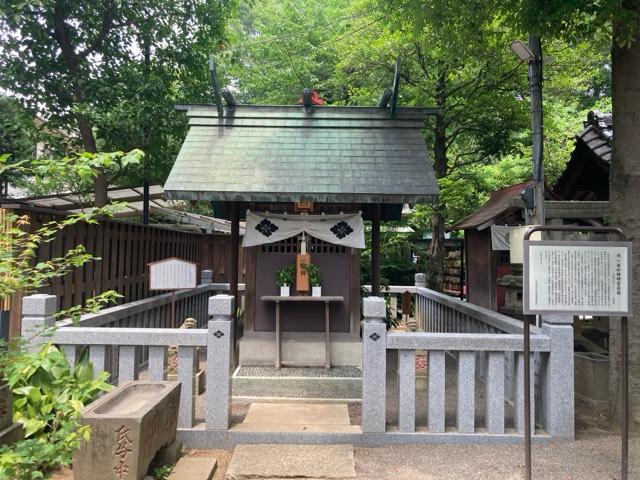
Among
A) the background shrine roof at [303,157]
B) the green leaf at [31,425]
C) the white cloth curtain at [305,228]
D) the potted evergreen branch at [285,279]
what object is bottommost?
the green leaf at [31,425]

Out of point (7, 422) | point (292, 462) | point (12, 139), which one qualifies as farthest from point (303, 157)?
point (12, 139)

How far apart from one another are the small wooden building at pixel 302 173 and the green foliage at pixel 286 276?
0.23 m

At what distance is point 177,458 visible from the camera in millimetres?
4398

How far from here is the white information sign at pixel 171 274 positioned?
282 inches

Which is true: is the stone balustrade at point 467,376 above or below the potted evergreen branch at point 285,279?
below

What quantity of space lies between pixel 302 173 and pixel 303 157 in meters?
0.51

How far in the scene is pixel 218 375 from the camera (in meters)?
4.87

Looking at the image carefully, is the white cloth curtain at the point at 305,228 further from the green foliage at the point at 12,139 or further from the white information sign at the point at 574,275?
the green foliage at the point at 12,139

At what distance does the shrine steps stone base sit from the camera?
7582 millimetres

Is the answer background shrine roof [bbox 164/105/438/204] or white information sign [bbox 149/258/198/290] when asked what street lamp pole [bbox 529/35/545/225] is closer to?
background shrine roof [bbox 164/105/438/204]

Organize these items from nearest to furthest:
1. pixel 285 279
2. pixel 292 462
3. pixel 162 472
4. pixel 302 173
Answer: pixel 162 472
pixel 292 462
pixel 302 173
pixel 285 279

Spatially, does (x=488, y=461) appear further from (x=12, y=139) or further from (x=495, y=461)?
(x=12, y=139)

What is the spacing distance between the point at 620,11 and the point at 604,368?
4.57 m

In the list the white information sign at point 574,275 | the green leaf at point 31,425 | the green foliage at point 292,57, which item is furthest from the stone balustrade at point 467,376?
the green foliage at point 292,57
